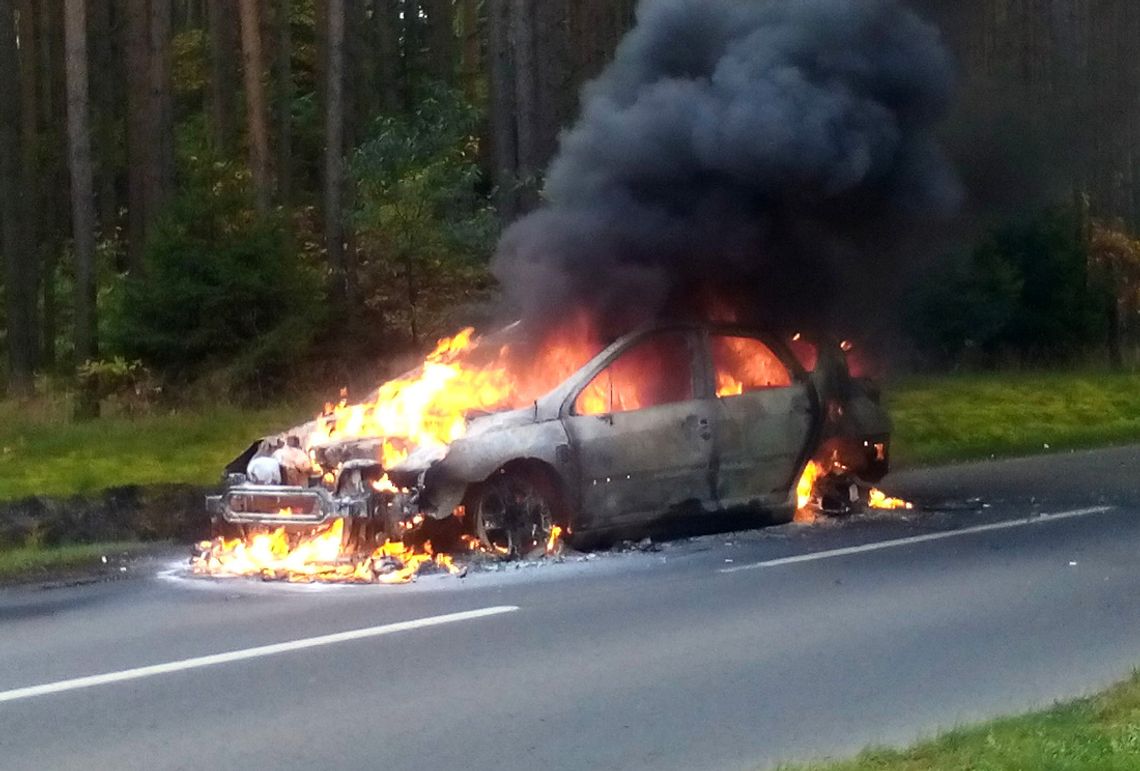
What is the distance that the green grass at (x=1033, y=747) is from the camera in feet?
18.1

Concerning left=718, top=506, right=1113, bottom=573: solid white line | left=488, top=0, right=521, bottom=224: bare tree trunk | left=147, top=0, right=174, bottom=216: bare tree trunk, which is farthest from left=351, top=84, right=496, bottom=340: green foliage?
left=718, top=506, right=1113, bottom=573: solid white line

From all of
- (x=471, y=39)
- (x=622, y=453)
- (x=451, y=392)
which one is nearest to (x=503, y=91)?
(x=471, y=39)

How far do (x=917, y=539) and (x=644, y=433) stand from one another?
7.26 ft

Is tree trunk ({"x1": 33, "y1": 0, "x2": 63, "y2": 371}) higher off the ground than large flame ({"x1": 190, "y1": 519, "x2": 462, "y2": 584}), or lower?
higher

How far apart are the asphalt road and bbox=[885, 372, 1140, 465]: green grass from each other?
5883mm

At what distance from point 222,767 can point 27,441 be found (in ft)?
36.0

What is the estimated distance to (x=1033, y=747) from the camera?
5.71 meters

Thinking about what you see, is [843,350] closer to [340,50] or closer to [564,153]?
[564,153]

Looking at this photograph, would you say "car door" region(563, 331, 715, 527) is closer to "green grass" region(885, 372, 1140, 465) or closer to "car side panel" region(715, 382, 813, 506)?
"car side panel" region(715, 382, 813, 506)

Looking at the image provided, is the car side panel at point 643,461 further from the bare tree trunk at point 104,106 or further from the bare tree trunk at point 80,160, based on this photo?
the bare tree trunk at point 104,106

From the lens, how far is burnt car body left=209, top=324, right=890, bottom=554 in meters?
10.3

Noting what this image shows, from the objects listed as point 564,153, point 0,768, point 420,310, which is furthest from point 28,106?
point 0,768

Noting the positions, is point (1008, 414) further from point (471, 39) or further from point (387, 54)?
point (471, 39)

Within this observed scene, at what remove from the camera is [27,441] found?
16266mm
